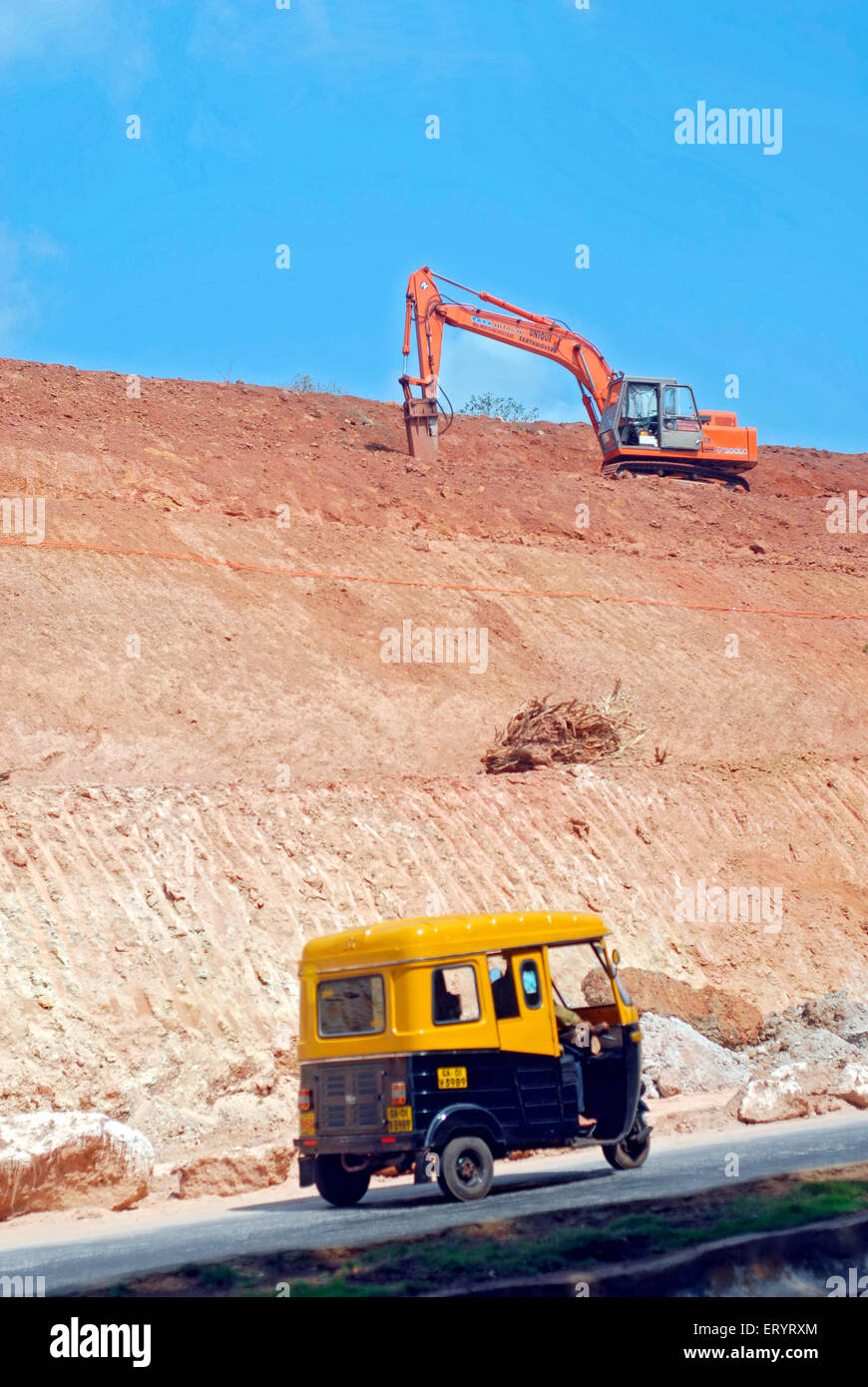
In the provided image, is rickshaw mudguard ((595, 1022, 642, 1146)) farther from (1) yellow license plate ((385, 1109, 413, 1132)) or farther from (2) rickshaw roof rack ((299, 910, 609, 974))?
(1) yellow license plate ((385, 1109, 413, 1132))

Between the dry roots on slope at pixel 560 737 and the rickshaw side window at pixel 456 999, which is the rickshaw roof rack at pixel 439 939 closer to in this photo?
the rickshaw side window at pixel 456 999

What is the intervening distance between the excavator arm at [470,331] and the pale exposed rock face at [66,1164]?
26504 millimetres

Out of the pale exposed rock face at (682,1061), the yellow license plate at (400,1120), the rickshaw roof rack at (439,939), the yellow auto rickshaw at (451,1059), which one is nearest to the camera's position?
the yellow license plate at (400,1120)

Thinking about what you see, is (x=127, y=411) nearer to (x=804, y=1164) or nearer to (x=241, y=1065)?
(x=241, y=1065)

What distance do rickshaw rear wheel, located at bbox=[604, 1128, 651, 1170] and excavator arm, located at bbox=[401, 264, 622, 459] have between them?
88.0 feet

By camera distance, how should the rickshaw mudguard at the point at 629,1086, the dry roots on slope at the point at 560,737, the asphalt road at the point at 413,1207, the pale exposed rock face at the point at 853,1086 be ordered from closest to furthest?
1. the asphalt road at the point at 413,1207
2. the rickshaw mudguard at the point at 629,1086
3. the pale exposed rock face at the point at 853,1086
4. the dry roots on slope at the point at 560,737

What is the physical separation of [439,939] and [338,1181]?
77.8 inches

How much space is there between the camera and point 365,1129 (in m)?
9.38

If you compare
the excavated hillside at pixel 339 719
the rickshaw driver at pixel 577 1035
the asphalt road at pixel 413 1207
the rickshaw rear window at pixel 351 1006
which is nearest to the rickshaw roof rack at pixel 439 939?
the rickshaw rear window at pixel 351 1006

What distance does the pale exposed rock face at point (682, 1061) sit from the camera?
1400 cm

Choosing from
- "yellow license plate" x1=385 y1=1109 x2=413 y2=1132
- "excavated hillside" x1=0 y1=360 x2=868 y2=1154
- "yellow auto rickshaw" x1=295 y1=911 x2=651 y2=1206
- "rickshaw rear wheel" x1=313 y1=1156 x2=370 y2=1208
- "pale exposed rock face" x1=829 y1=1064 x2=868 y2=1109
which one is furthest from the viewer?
"excavated hillside" x1=0 y1=360 x2=868 y2=1154

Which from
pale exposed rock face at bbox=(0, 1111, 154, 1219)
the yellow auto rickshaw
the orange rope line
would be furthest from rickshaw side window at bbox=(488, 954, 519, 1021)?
the orange rope line

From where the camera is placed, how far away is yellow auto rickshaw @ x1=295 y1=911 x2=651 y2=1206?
930 centimetres
